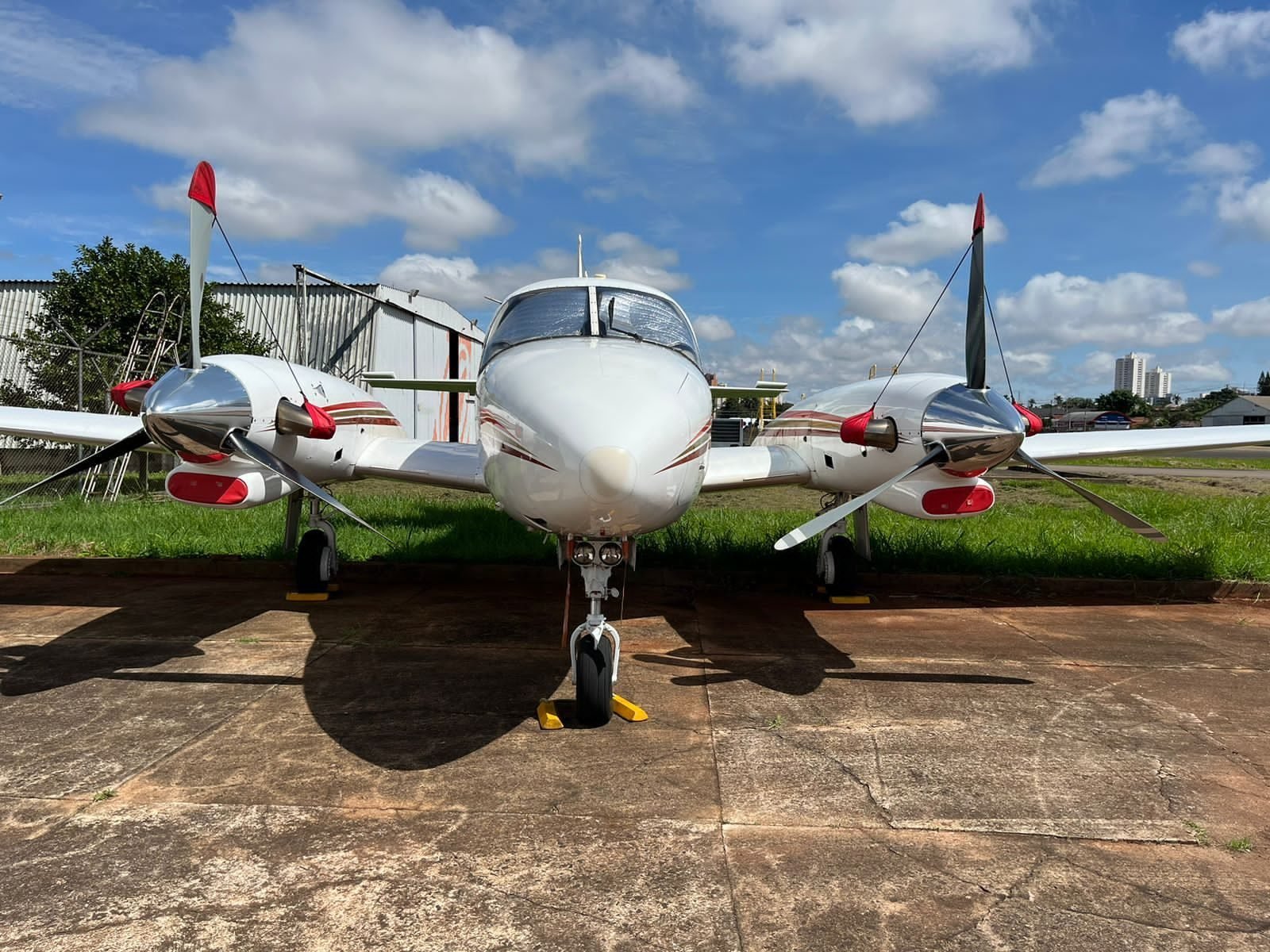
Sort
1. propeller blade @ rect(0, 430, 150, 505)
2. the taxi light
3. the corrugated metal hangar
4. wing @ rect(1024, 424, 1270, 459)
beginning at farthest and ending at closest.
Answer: the corrugated metal hangar, wing @ rect(1024, 424, 1270, 459), propeller blade @ rect(0, 430, 150, 505), the taxi light

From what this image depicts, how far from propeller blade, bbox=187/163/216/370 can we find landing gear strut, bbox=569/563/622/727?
327 cm

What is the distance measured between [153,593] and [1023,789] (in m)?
7.92

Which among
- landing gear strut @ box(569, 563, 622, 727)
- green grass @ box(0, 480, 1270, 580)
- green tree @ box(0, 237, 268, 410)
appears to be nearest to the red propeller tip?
landing gear strut @ box(569, 563, 622, 727)

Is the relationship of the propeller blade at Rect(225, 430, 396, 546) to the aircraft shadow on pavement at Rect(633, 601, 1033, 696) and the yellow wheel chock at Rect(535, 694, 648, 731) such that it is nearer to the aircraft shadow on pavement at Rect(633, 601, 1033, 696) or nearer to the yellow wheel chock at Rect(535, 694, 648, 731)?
the yellow wheel chock at Rect(535, 694, 648, 731)

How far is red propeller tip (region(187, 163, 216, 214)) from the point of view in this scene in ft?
18.6

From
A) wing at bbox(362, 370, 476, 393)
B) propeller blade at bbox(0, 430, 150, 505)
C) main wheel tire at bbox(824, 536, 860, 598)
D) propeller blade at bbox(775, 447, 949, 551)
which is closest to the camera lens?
propeller blade at bbox(775, 447, 949, 551)

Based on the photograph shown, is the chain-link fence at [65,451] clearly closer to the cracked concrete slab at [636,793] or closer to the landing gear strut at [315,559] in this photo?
the landing gear strut at [315,559]

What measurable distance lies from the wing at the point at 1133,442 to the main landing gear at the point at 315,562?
6.86 m

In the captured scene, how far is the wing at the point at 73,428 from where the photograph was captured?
7188mm

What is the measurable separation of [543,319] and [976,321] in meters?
3.28

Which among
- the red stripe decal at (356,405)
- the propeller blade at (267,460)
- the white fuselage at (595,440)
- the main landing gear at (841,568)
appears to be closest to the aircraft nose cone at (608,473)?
the white fuselage at (595,440)

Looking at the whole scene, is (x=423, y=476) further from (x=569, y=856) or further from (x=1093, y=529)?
(x=1093, y=529)

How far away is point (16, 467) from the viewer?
1698 centimetres

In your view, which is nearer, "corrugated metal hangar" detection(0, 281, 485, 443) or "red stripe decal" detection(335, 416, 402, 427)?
"red stripe decal" detection(335, 416, 402, 427)
